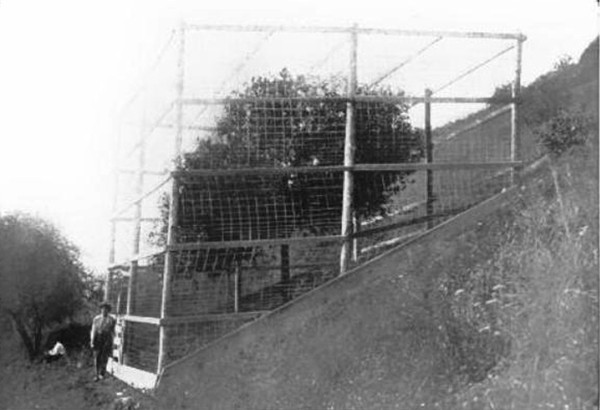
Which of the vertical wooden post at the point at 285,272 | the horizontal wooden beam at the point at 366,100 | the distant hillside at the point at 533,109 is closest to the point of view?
the horizontal wooden beam at the point at 366,100

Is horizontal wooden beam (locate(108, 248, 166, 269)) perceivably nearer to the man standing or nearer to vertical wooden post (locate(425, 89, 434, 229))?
the man standing

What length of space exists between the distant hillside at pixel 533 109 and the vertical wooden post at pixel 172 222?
391 cm

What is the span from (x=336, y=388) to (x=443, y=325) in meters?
1.04

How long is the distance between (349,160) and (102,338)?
222 inches

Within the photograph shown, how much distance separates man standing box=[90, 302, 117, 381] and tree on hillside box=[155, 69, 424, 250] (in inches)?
80.6

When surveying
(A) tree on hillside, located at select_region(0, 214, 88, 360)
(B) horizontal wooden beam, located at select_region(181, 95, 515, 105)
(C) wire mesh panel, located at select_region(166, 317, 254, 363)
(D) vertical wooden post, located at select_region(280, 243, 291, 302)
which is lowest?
(A) tree on hillside, located at select_region(0, 214, 88, 360)

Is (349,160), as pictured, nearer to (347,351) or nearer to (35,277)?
(347,351)

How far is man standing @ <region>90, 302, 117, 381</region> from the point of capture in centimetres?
1161

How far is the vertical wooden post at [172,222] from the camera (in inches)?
317

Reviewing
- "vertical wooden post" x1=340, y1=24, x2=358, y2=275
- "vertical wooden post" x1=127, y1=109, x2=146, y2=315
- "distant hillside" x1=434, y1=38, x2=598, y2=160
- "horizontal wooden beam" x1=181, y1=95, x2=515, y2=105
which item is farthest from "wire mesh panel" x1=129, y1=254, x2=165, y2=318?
"distant hillside" x1=434, y1=38, x2=598, y2=160

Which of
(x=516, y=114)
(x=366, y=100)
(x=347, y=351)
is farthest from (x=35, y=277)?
(x=347, y=351)

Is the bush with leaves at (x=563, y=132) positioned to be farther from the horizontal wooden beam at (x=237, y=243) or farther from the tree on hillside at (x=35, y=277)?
the tree on hillside at (x=35, y=277)

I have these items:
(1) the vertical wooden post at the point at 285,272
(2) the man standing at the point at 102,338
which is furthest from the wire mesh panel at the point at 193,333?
(2) the man standing at the point at 102,338

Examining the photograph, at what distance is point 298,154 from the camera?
1177 centimetres
